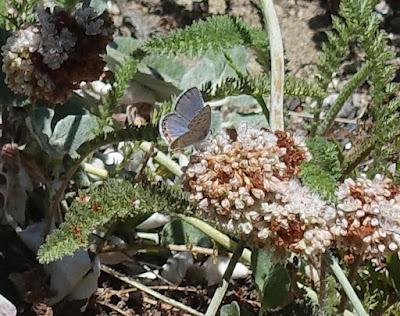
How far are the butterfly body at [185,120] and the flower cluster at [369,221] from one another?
218 mm

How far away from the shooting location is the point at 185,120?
1.39 meters

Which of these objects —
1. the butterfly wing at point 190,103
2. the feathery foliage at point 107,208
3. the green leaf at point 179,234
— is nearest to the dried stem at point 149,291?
the green leaf at point 179,234

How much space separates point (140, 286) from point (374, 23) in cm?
62

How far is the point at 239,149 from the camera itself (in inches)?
54.6

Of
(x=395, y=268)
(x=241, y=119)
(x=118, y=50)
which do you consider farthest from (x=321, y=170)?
(x=118, y=50)

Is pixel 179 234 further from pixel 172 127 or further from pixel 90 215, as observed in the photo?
pixel 172 127

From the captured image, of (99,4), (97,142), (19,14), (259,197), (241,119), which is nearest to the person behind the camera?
(259,197)

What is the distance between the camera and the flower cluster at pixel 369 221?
138 centimetres

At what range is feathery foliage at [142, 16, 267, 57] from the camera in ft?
5.39

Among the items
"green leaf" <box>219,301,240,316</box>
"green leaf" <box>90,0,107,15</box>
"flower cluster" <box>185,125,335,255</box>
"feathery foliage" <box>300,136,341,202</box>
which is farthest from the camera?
"green leaf" <box>90,0,107,15</box>

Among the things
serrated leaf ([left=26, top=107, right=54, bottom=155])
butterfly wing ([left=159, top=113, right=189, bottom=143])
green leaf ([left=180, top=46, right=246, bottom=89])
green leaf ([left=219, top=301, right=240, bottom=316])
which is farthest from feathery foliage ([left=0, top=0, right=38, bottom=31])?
green leaf ([left=219, top=301, right=240, bottom=316])

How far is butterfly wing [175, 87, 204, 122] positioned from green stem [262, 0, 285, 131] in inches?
10.1

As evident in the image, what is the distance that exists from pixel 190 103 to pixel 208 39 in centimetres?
31

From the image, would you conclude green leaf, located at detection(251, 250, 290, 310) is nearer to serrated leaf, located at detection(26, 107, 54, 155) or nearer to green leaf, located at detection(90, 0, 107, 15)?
serrated leaf, located at detection(26, 107, 54, 155)
